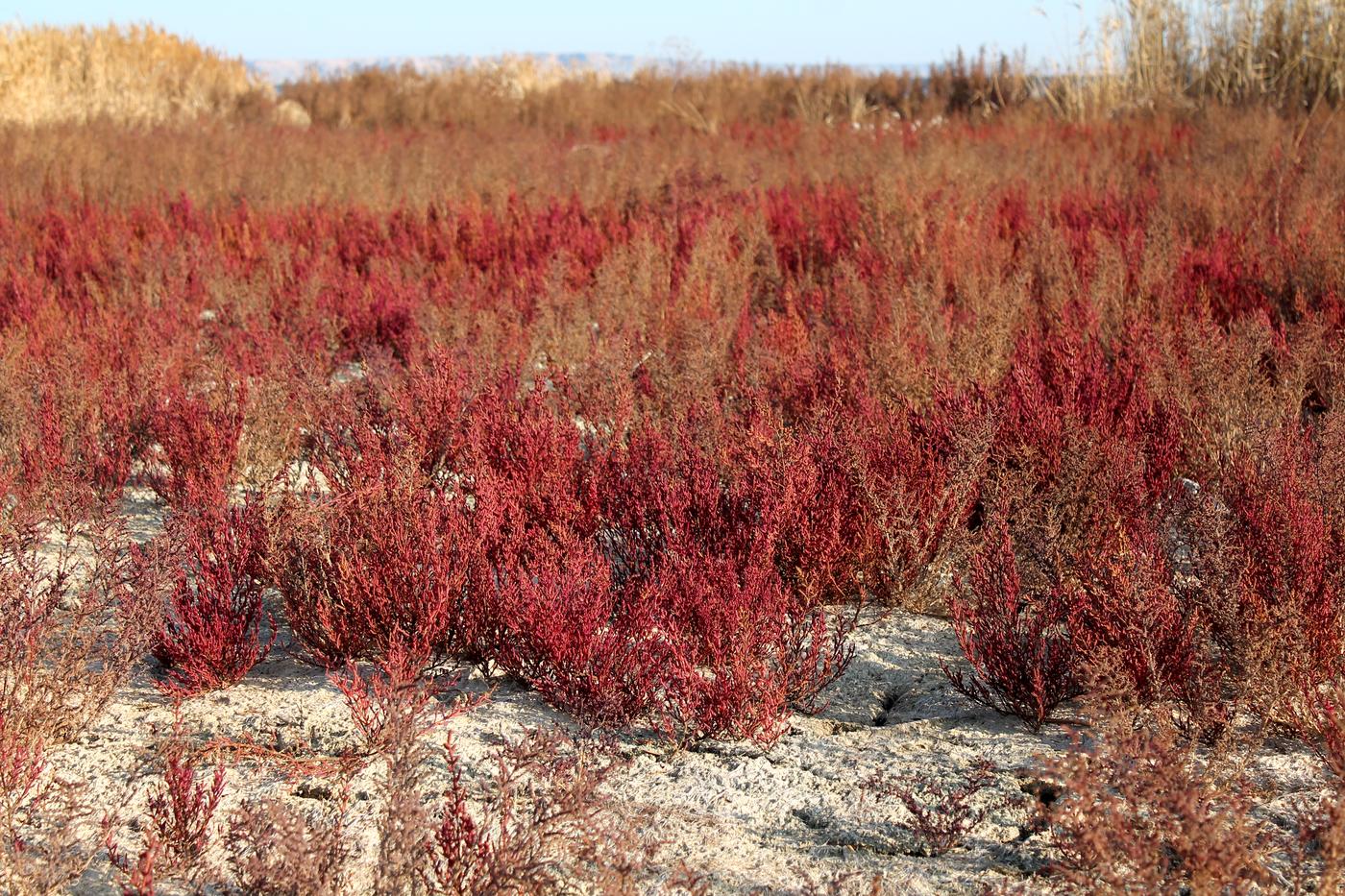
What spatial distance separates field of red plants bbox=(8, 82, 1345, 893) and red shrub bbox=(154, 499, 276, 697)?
15 millimetres

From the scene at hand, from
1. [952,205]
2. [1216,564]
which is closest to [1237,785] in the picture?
[1216,564]

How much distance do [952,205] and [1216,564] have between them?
4.98 m

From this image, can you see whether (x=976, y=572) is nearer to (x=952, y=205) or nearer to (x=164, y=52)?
(x=952, y=205)

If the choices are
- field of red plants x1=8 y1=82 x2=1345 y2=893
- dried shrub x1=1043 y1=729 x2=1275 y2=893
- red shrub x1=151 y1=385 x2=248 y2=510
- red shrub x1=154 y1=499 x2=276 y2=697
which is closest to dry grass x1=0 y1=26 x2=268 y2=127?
field of red plants x1=8 y1=82 x2=1345 y2=893

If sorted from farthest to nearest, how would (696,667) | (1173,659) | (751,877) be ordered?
(696,667)
(1173,659)
(751,877)

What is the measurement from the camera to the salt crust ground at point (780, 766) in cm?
205

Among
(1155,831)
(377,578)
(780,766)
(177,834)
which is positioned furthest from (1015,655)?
(177,834)

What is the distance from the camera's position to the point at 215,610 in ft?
8.87

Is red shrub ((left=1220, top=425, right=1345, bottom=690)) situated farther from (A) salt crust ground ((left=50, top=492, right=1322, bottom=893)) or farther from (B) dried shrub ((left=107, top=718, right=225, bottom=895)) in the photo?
(B) dried shrub ((left=107, top=718, right=225, bottom=895))

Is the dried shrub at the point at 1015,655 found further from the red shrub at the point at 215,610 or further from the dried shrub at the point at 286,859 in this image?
the red shrub at the point at 215,610

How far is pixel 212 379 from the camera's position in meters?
4.64

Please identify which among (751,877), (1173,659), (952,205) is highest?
(952,205)

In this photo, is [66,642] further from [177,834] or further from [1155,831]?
[1155,831]

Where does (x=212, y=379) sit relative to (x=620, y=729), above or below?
above
